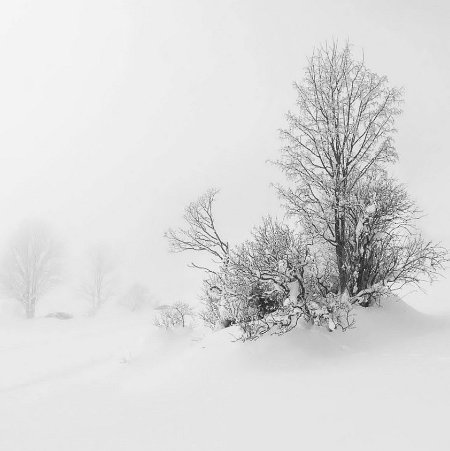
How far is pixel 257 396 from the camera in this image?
240 inches

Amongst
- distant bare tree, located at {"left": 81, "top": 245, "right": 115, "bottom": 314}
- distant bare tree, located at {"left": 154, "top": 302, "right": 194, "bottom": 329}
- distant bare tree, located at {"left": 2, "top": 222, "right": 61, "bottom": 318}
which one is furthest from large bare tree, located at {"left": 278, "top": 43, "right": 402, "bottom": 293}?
distant bare tree, located at {"left": 81, "top": 245, "right": 115, "bottom": 314}

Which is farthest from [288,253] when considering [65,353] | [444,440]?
[65,353]

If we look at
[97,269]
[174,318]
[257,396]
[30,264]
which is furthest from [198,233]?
[97,269]

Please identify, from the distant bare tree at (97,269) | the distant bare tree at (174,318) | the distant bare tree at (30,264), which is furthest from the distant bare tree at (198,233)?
the distant bare tree at (97,269)

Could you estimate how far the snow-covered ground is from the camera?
459 centimetres

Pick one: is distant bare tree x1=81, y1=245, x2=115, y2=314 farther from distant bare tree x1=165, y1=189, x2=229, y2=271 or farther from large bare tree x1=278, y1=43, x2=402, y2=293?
large bare tree x1=278, y1=43, x2=402, y2=293

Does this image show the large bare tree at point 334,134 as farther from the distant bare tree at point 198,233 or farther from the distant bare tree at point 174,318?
the distant bare tree at point 174,318

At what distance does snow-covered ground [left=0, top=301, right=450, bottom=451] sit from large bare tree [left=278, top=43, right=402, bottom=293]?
303 centimetres

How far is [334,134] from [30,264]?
3314cm

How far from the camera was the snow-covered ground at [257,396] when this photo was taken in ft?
15.1

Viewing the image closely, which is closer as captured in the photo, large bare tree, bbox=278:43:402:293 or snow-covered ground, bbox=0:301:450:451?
snow-covered ground, bbox=0:301:450:451

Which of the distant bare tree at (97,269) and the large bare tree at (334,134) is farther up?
the large bare tree at (334,134)

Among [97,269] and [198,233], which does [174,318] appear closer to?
[198,233]

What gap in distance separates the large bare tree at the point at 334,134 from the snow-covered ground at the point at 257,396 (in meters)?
3.03
